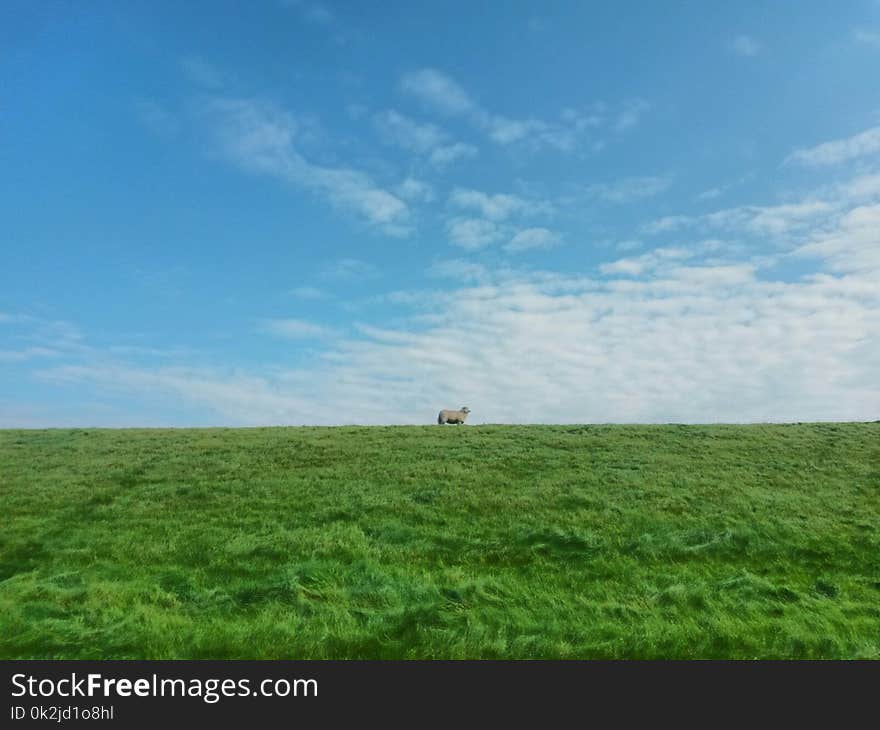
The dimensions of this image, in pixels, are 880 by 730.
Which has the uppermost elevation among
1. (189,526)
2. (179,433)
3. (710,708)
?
(179,433)

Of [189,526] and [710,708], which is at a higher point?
[189,526]

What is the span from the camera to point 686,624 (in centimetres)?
1220

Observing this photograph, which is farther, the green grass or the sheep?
the sheep

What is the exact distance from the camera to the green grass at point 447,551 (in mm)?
11656

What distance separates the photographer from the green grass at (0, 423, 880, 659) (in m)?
11.7

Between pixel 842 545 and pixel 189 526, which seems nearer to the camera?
pixel 842 545

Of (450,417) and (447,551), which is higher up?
(450,417)

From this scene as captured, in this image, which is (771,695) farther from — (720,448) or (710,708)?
(720,448)

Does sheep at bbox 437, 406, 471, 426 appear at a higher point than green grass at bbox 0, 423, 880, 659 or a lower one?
higher

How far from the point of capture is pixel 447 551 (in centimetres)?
1766

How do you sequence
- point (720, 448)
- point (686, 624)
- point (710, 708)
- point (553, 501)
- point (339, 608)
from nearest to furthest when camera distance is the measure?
1. point (710, 708)
2. point (686, 624)
3. point (339, 608)
4. point (553, 501)
5. point (720, 448)

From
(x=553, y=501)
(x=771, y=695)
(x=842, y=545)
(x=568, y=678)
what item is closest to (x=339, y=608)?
(x=568, y=678)

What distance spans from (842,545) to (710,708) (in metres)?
12.8

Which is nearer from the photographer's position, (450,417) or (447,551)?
(447,551)
